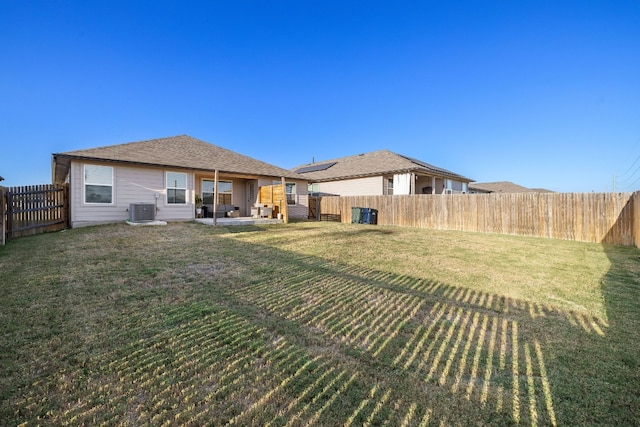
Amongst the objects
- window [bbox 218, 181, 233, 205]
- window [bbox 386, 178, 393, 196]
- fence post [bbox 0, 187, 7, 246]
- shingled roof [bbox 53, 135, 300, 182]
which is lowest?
fence post [bbox 0, 187, 7, 246]

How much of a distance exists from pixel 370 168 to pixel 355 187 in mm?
1874

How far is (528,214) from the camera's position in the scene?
38.6 ft

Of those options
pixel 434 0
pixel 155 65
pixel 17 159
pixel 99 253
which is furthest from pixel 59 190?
pixel 17 159

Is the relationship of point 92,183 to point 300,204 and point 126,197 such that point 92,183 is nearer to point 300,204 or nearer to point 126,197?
point 126,197

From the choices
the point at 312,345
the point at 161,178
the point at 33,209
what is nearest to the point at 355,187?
the point at 161,178

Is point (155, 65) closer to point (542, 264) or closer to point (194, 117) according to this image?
point (194, 117)

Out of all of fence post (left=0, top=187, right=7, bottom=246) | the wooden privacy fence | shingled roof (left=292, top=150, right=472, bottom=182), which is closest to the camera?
fence post (left=0, top=187, right=7, bottom=246)

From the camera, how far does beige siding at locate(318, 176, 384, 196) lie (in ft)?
67.0

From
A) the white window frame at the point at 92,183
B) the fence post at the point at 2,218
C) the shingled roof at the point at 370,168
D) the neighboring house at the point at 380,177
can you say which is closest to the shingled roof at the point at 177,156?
the white window frame at the point at 92,183

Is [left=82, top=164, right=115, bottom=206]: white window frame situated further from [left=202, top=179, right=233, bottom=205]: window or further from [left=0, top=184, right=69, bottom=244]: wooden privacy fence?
[left=202, top=179, right=233, bottom=205]: window

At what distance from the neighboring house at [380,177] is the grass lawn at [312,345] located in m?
14.4

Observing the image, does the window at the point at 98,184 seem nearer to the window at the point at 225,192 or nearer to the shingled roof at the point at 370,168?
the window at the point at 225,192

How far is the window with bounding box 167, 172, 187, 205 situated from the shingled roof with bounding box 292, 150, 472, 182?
25.6 feet

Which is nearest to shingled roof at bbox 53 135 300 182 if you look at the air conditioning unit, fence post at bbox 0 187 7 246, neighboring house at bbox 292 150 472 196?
the air conditioning unit
